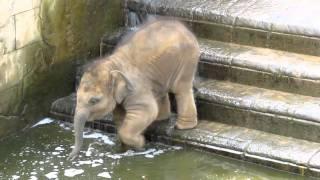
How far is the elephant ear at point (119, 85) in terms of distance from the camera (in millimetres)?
6266

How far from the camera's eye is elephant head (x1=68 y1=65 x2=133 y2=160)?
242 inches

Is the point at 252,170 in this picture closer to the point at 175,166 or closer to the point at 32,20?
the point at 175,166

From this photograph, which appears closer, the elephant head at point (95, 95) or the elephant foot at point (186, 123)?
the elephant head at point (95, 95)

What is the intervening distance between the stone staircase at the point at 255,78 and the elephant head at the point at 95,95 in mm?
733

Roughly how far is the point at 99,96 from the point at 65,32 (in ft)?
4.92

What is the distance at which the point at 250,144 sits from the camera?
6.44m

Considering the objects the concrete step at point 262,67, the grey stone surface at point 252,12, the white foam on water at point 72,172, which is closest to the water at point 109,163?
the white foam on water at point 72,172

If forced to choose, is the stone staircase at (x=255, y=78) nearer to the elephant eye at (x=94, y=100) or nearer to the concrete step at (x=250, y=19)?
the concrete step at (x=250, y=19)

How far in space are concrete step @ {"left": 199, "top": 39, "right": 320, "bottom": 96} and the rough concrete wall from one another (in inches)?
47.0

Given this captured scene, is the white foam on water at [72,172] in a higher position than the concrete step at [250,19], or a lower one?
lower

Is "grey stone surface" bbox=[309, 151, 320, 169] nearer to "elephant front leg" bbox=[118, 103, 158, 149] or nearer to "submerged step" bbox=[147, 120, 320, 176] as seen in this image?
"submerged step" bbox=[147, 120, 320, 176]

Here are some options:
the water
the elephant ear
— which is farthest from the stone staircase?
the elephant ear

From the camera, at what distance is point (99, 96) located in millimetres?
6164

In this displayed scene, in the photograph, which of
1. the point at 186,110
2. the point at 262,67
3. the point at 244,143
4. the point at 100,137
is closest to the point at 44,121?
the point at 100,137
